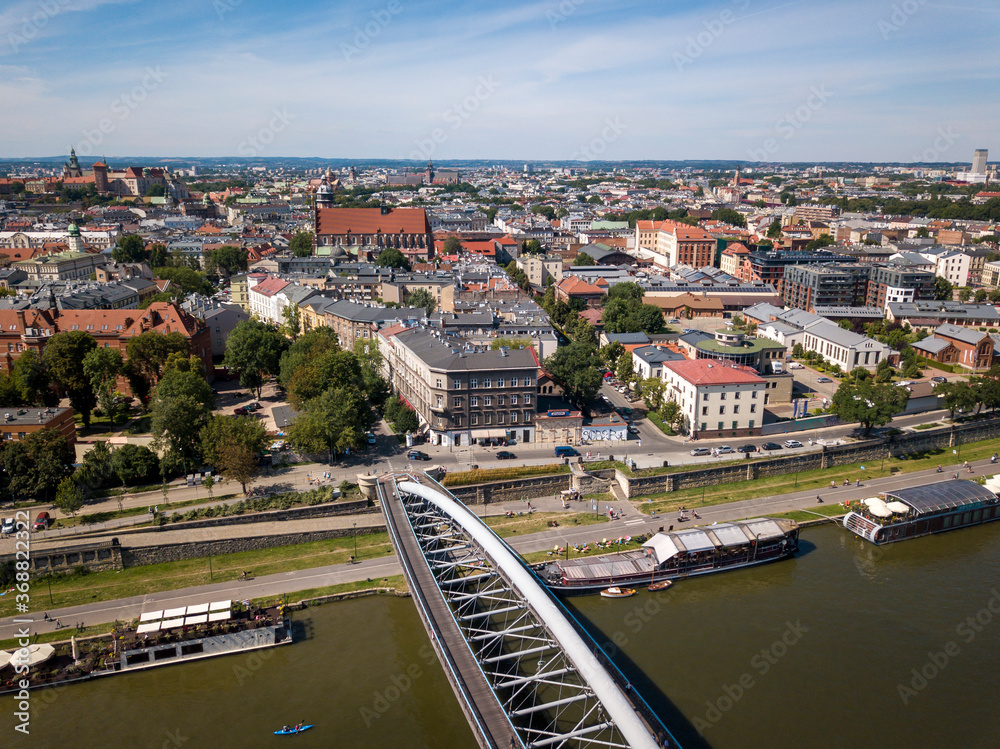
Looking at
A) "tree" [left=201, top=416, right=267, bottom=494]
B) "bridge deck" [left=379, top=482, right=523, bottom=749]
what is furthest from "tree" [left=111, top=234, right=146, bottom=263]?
"bridge deck" [left=379, top=482, right=523, bottom=749]

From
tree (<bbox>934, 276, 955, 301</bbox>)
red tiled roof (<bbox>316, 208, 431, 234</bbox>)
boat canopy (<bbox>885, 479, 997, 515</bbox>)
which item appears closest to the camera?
boat canopy (<bbox>885, 479, 997, 515</bbox>)

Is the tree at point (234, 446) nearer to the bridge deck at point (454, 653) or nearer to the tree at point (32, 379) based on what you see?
the bridge deck at point (454, 653)

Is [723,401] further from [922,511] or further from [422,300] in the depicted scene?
[422,300]

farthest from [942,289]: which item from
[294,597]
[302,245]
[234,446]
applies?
[302,245]

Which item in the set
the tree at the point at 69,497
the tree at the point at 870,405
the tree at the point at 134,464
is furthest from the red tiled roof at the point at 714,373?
the tree at the point at 69,497

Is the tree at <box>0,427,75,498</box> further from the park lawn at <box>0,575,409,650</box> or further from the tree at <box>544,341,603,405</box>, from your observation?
the tree at <box>544,341,603,405</box>

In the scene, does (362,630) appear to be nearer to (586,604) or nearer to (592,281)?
(586,604)
